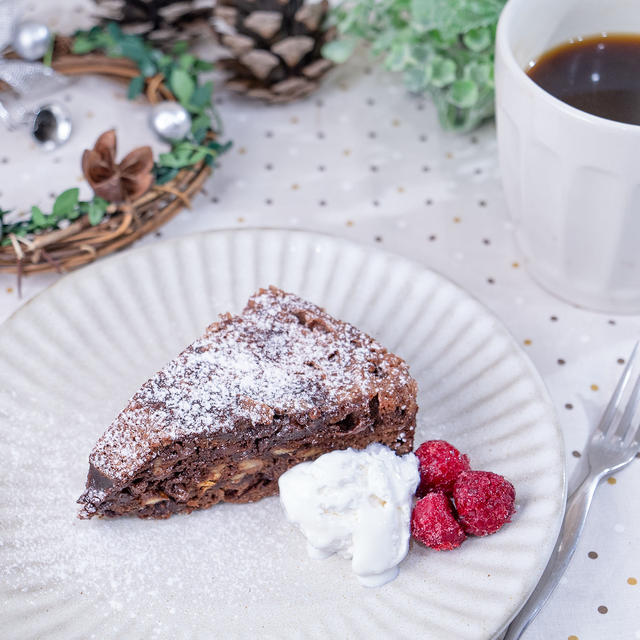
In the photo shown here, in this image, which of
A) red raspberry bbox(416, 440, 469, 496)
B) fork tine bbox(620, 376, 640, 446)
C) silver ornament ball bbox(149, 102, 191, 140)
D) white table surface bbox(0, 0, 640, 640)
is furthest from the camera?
silver ornament ball bbox(149, 102, 191, 140)

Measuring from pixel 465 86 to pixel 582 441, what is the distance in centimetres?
83

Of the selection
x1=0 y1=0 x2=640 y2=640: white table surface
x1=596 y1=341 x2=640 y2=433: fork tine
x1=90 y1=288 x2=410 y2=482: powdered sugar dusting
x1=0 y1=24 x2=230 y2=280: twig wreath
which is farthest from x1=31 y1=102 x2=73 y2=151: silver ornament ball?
x1=596 y1=341 x2=640 y2=433: fork tine

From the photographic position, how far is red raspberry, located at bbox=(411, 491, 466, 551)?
4.21ft

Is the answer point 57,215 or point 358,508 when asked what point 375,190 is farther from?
point 358,508

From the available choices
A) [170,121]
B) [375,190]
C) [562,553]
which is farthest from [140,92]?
[562,553]

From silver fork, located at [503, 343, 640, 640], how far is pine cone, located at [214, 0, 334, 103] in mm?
1031

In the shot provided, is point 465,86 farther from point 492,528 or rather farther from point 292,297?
point 492,528

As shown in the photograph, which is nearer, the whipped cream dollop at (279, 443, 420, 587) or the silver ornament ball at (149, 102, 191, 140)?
the whipped cream dollop at (279, 443, 420, 587)

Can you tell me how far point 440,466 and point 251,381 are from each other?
349mm

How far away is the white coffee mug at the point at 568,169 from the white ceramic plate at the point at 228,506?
23 cm

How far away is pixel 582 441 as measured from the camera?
1.54 metres

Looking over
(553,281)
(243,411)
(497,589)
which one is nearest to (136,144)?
(243,411)

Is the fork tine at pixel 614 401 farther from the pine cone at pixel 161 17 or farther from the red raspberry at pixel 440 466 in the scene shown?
the pine cone at pixel 161 17

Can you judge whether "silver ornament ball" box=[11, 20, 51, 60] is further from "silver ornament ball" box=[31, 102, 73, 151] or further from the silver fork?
the silver fork
